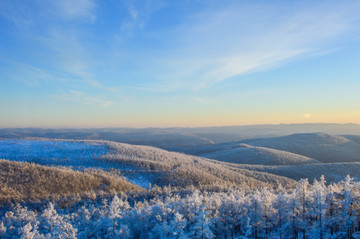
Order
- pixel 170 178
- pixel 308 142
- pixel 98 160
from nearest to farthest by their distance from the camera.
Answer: pixel 170 178 < pixel 98 160 < pixel 308 142

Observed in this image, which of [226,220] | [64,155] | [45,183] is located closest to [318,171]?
[226,220]

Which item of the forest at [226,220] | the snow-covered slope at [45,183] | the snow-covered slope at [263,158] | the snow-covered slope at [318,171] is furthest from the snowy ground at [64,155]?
the snow-covered slope at [263,158]

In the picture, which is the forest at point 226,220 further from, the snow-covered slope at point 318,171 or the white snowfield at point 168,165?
the snow-covered slope at point 318,171

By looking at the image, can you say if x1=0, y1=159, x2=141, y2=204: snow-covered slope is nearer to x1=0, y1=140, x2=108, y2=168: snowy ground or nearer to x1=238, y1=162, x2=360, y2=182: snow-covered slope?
x1=0, y1=140, x2=108, y2=168: snowy ground

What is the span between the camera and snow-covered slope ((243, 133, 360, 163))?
11112 cm

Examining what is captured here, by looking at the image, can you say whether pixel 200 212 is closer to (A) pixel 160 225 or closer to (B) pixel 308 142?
(A) pixel 160 225

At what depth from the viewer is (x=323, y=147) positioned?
12506cm

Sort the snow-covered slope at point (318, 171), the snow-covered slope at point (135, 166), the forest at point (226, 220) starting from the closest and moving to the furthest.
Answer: the forest at point (226, 220)
the snow-covered slope at point (135, 166)
the snow-covered slope at point (318, 171)

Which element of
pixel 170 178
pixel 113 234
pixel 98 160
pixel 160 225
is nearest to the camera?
pixel 113 234

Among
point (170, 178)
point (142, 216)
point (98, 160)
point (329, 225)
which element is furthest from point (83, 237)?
point (98, 160)

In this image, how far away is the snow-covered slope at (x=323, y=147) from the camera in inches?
4375

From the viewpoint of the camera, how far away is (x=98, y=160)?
51.2 meters

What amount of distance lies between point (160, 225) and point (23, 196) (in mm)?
17510

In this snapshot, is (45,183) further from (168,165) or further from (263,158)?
(263,158)
